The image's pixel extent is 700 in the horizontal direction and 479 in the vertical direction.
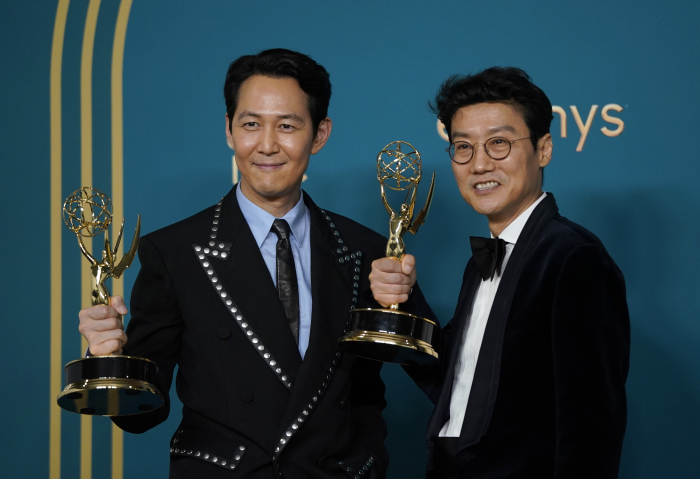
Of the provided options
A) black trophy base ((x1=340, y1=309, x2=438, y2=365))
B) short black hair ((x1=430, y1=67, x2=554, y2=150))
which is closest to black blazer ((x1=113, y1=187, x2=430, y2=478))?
black trophy base ((x1=340, y1=309, x2=438, y2=365))

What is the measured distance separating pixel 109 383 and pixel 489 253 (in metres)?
1.09

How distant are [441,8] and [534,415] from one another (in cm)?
216

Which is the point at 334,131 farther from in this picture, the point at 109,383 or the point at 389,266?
the point at 109,383

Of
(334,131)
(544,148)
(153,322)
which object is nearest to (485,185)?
(544,148)

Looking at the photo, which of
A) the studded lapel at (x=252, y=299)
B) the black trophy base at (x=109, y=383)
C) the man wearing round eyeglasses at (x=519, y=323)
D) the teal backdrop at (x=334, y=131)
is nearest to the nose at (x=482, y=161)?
the man wearing round eyeglasses at (x=519, y=323)

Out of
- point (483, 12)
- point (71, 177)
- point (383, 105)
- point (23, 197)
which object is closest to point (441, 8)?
point (483, 12)

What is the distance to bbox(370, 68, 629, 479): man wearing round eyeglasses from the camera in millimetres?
1781

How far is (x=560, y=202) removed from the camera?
330cm

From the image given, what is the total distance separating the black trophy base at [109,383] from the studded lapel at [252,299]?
30cm

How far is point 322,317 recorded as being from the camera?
216 centimetres

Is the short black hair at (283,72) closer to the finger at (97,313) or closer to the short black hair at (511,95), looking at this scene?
the short black hair at (511,95)

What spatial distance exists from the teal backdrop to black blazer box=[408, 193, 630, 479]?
4.26 feet

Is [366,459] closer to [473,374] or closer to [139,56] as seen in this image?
[473,374]

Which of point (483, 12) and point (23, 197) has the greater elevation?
point (483, 12)
